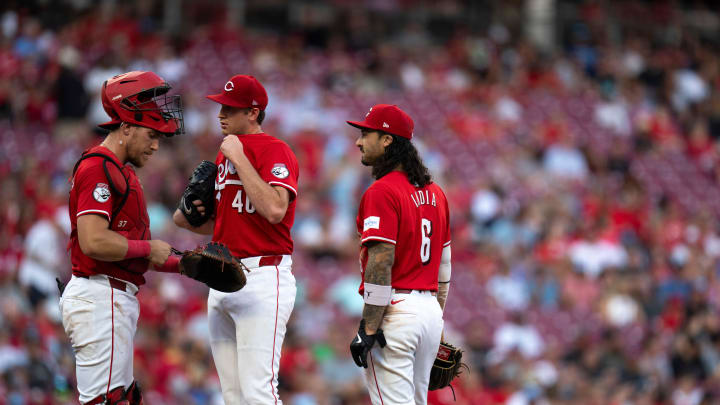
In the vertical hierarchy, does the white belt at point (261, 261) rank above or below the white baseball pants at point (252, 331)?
above

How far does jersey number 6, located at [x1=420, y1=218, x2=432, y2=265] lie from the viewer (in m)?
→ 5.62

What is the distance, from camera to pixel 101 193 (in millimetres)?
4992

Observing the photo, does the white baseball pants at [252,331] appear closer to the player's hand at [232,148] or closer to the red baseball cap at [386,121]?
the player's hand at [232,148]

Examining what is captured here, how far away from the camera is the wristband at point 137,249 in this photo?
500cm

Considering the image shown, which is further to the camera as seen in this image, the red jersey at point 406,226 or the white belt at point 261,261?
the red jersey at point 406,226

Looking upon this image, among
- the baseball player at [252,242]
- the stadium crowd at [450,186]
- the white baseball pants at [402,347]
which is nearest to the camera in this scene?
the baseball player at [252,242]

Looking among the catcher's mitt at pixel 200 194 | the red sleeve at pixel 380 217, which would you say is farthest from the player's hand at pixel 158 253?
the red sleeve at pixel 380 217

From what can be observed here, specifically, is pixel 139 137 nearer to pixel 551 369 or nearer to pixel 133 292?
pixel 133 292

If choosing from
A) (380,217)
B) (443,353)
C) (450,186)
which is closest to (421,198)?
(380,217)

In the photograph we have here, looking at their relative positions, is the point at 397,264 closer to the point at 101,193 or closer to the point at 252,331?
the point at 252,331

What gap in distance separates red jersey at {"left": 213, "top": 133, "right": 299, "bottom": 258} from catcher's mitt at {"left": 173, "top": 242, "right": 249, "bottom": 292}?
0.72ft

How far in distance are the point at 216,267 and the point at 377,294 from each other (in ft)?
3.29

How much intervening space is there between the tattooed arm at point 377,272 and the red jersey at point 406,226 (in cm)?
6

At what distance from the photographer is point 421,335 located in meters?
5.55
